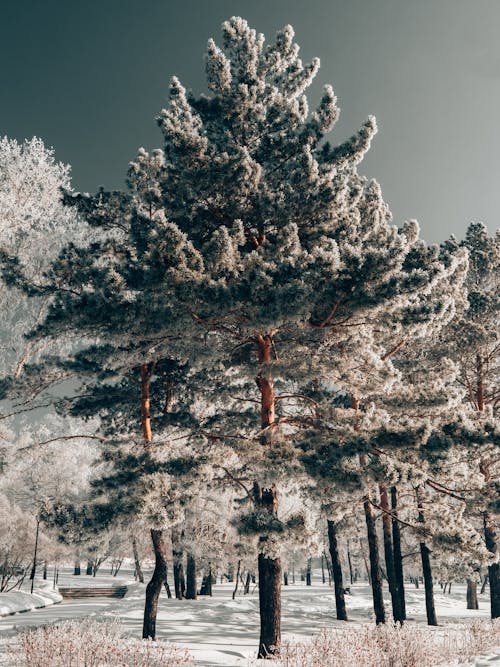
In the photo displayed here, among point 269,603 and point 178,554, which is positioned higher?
point 269,603

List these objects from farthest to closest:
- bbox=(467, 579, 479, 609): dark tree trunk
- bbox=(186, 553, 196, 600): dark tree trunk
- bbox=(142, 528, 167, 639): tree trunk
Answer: bbox=(467, 579, 479, 609): dark tree trunk → bbox=(186, 553, 196, 600): dark tree trunk → bbox=(142, 528, 167, 639): tree trunk

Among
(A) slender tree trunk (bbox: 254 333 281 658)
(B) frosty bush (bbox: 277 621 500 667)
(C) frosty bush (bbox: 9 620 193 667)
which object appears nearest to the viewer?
(C) frosty bush (bbox: 9 620 193 667)

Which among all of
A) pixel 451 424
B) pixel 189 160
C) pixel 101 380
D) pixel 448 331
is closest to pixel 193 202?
pixel 189 160

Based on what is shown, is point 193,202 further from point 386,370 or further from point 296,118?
point 386,370

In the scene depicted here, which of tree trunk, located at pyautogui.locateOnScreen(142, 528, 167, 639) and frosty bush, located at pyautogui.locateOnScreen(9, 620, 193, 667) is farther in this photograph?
tree trunk, located at pyautogui.locateOnScreen(142, 528, 167, 639)

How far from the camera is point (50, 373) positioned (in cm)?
1241

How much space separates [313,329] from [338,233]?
2891mm

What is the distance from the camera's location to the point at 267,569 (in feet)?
31.5

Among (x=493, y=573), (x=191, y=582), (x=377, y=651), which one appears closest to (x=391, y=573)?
(x=493, y=573)

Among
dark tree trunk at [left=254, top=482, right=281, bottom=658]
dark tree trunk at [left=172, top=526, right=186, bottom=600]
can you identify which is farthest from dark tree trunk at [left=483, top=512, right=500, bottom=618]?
dark tree trunk at [left=172, top=526, right=186, bottom=600]

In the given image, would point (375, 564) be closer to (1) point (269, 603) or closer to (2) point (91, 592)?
(1) point (269, 603)

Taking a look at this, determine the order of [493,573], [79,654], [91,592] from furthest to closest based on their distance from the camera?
[91,592] → [493,573] → [79,654]

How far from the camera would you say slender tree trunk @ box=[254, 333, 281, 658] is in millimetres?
9070

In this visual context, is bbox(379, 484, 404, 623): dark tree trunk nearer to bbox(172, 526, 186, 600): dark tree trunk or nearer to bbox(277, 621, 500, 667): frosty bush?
bbox(277, 621, 500, 667): frosty bush
